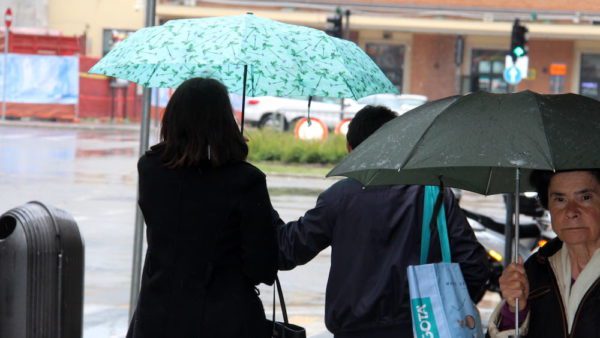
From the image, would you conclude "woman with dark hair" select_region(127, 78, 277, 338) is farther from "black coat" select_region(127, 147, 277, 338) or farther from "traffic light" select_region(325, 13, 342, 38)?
"traffic light" select_region(325, 13, 342, 38)

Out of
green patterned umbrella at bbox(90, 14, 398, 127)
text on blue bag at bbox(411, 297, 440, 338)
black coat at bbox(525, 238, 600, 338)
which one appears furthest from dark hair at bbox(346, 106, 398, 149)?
black coat at bbox(525, 238, 600, 338)

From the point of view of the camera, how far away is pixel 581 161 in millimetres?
3318

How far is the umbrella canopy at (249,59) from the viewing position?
4910 mm

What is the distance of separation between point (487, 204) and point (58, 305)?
17.3m

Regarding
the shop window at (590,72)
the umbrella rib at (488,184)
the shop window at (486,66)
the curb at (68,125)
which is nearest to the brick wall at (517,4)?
the umbrella rib at (488,184)

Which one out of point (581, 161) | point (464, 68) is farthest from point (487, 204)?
point (464, 68)

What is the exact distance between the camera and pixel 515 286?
137 inches

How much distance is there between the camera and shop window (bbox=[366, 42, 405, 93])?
50.3 metres

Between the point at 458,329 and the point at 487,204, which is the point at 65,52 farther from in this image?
the point at 458,329

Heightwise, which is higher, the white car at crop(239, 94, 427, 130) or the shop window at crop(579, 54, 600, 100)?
the shop window at crop(579, 54, 600, 100)

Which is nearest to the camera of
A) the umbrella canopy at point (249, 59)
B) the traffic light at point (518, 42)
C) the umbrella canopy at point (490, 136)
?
the umbrella canopy at point (490, 136)

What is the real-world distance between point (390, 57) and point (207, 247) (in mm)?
46830

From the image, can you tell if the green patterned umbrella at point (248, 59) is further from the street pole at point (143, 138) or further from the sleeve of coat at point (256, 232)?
the street pole at point (143, 138)

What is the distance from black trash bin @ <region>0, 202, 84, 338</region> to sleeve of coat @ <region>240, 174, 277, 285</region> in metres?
1.27
